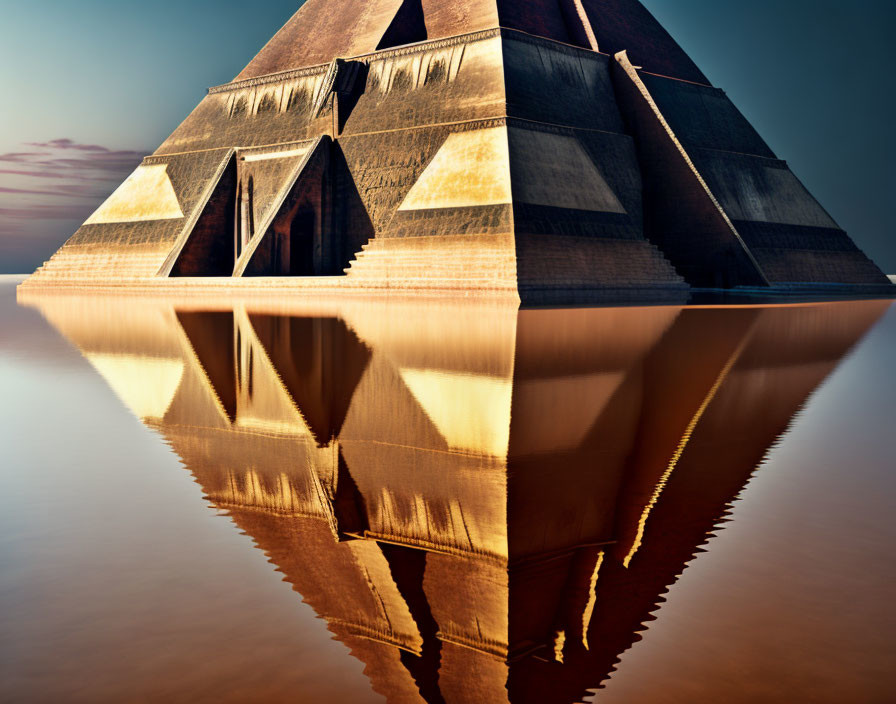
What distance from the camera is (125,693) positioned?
2264 millimetres

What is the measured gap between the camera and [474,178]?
2552cm

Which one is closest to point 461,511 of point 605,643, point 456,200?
point 605,643

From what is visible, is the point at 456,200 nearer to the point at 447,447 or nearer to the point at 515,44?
the point at 515,44

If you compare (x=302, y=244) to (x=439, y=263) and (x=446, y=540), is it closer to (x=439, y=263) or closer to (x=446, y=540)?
(x=439, y=263)

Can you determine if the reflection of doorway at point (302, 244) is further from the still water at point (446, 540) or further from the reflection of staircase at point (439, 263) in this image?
the still water at point (446, 540)

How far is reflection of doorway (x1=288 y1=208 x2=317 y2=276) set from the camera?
3070 centimetres

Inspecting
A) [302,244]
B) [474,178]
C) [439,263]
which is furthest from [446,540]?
[302,244]

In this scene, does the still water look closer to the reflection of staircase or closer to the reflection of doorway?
the reflection of staircase

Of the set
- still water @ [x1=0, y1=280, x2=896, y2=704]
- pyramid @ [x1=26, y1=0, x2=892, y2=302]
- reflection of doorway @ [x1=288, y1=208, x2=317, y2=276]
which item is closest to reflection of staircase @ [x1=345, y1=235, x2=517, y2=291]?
pyramid @ [x1=26, y1=0, x2=892, y2=302]

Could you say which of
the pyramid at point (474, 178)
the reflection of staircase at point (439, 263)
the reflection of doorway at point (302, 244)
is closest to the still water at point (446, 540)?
the reflection of staircase at point (439, 263)

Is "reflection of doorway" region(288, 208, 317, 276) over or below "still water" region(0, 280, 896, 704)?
below

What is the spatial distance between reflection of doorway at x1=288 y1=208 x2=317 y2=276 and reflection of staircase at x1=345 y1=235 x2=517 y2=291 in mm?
5265

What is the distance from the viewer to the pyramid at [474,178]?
81.7ft

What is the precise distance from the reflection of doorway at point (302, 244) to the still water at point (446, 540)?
22803 millimetres
